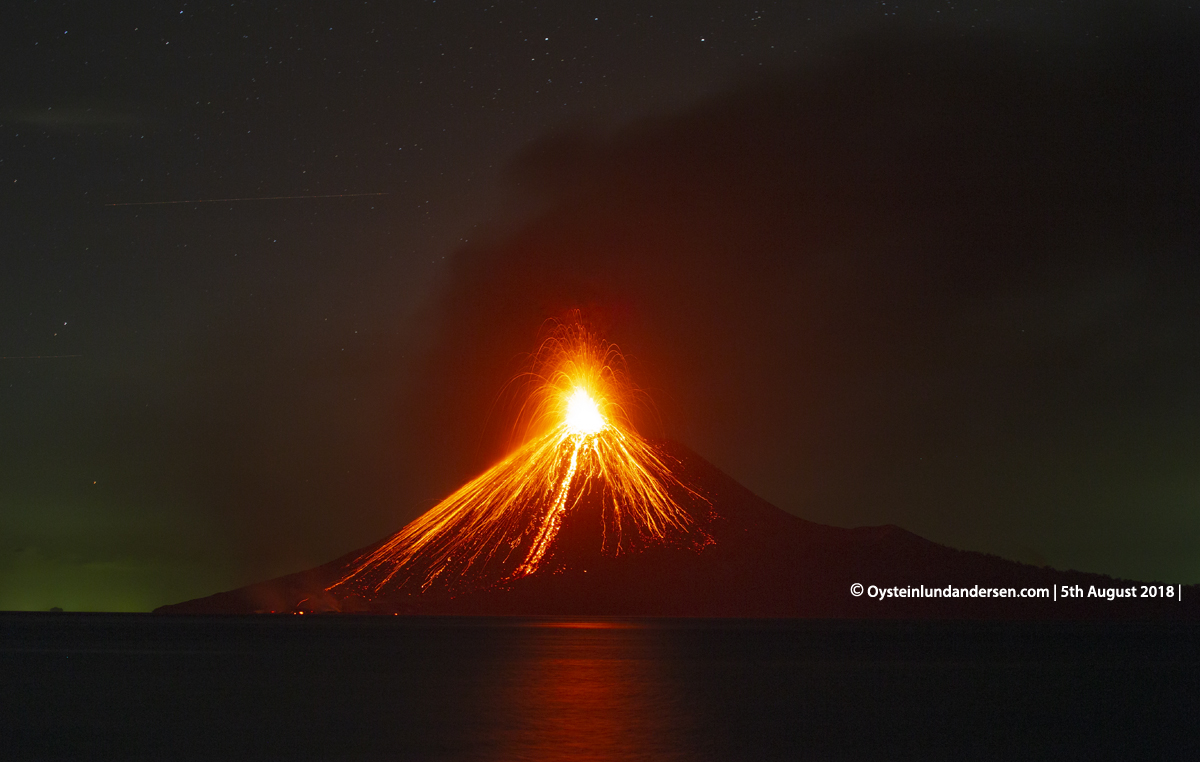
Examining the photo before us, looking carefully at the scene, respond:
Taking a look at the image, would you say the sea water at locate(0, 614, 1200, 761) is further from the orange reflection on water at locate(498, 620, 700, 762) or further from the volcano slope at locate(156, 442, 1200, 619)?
the volcano slope at locate(156, 442, 1200, 619)

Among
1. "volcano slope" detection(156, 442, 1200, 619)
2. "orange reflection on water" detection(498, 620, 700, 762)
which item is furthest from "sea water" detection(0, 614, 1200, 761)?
"volcano slope" detection(156, 442, 1200, 619)

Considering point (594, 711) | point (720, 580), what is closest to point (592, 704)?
point (594, 711)

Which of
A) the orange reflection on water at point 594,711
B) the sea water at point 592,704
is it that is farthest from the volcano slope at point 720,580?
the orange reflection on water at point 594,711

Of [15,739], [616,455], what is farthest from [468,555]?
[15,739]

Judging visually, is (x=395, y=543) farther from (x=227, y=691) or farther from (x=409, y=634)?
(x=227, y=691)

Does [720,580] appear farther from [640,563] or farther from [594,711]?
[594,711]
